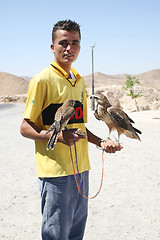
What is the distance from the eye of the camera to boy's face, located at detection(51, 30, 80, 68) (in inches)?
84.4

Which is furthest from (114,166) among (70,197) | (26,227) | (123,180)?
(70,197)

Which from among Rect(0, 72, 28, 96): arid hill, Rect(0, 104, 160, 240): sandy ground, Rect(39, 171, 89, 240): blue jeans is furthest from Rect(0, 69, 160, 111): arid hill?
Rect(0, 104, 160, 240): sandy ground

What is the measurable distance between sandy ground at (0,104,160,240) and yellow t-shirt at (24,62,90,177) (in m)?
2.17

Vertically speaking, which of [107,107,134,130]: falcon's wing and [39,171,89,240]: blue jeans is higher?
[107,107,134,130]: falcon's wing

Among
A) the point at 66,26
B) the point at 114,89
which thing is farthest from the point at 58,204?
the point at 114,89

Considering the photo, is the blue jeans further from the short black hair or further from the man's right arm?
the short black hair

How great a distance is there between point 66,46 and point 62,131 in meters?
0.71

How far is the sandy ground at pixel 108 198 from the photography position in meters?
4.07

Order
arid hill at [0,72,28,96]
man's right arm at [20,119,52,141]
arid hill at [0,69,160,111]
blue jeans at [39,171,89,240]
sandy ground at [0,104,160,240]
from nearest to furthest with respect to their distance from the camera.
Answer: man's right arm at [20,119,52,141]
blue jeans at [39,171,89,240]
sandy ground at [0,104,160,240]
arid hill at [0,69,160,111]
arid hill at [0,72,28,96]

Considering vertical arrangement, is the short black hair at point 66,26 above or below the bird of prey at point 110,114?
above

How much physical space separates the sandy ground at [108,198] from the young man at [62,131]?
1854 millimetres

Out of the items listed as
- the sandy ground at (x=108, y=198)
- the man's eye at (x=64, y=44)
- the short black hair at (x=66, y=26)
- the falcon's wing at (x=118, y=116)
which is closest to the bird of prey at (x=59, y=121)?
the falcon's wing at (x=118, y=116)

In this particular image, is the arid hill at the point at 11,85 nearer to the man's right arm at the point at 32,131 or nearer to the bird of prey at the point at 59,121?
the man's right arm at the point at 32,131

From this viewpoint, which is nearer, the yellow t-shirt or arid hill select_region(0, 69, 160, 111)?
the yellow t-shirt
